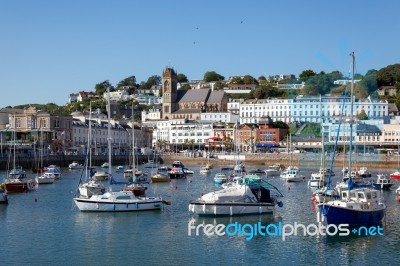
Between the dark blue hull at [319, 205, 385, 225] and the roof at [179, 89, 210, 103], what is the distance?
13843cm

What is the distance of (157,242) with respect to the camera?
2883 cm

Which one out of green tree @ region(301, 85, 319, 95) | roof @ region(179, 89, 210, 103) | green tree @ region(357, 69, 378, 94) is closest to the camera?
green tree @ region(357, 69, 378, 94)

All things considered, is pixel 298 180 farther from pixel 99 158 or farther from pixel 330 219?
pixel 99 158

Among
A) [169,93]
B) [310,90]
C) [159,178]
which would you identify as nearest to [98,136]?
[310,90]

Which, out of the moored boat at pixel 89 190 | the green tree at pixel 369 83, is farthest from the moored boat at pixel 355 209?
the green tree at pixel 369 83

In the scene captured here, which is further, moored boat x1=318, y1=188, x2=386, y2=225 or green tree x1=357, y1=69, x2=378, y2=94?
green tree x1=357, y1=69, x2=378, y2=94

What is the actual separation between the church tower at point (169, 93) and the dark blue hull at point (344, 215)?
448 ft

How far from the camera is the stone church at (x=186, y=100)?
16639 centimetres

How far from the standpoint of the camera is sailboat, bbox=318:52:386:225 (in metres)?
29.5

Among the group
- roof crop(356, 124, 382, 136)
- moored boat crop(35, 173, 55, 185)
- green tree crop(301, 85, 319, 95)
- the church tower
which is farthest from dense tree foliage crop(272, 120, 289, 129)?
moored boat crop(35, 173, 55, 185)

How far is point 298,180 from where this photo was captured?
6391 centimetres

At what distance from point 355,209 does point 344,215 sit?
567mm

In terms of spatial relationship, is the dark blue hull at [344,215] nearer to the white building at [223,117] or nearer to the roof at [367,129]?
the roof at [367,129]

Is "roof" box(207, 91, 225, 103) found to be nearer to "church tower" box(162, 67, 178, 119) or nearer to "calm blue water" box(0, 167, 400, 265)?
"church tower" box(162, 67, 178, 119)
